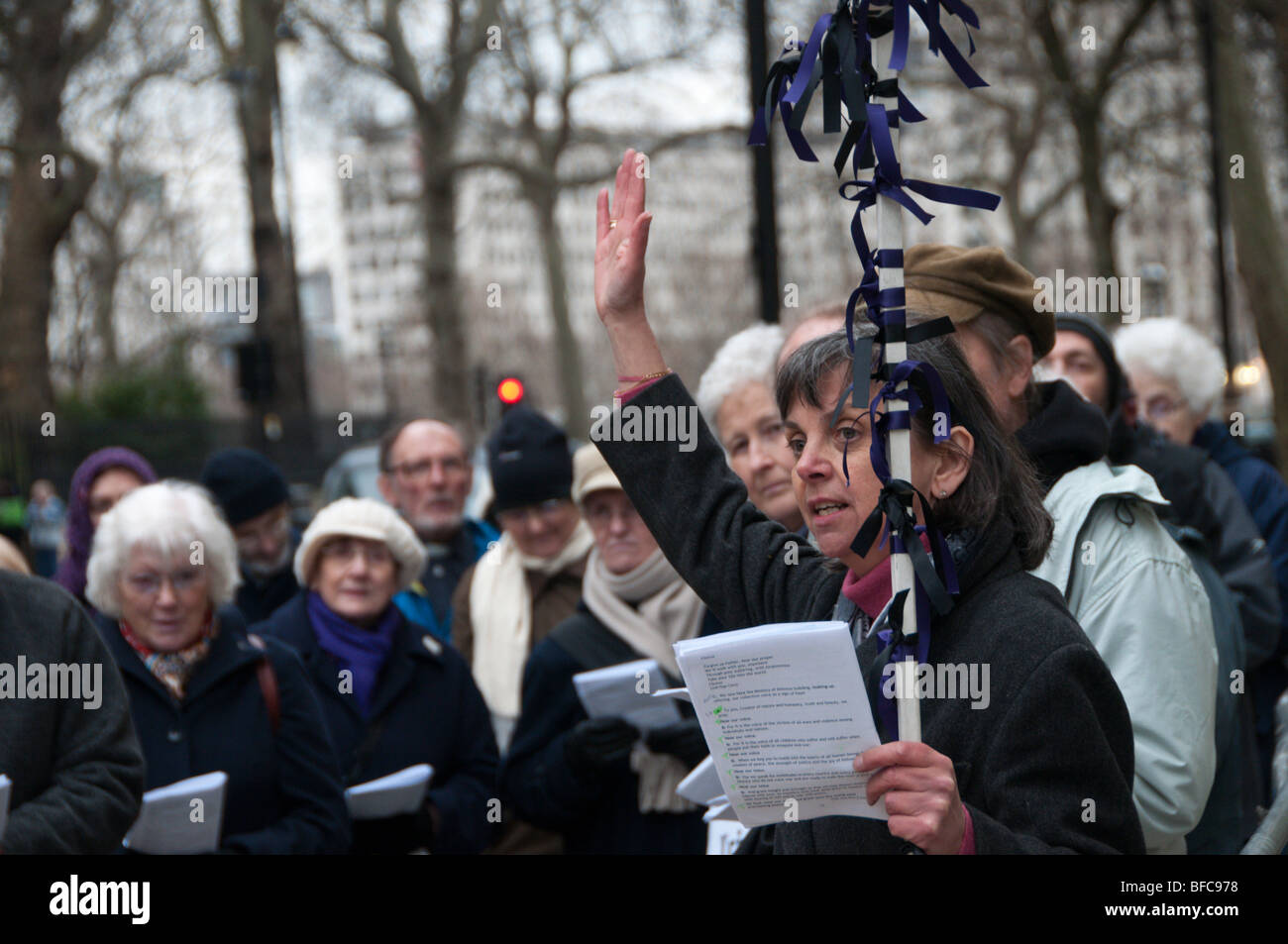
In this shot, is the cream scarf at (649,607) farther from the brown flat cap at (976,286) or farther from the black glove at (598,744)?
the brown flat cap at (976,286)

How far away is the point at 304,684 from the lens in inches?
154

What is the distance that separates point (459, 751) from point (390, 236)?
2451 cm

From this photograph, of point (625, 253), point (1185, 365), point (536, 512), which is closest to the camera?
point (625, 253)

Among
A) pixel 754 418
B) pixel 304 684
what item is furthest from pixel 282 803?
pixel 754 418

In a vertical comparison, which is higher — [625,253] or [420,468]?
[625,253]

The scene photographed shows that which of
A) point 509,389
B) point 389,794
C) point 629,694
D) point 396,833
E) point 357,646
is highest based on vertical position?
point 509,389

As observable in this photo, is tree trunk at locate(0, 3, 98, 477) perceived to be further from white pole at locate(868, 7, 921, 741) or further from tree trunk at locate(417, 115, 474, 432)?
white pole at locate(868, 7, 921, 741)

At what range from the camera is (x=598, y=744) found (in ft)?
12.5

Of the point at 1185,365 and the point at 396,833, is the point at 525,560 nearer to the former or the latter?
the point at 396,833

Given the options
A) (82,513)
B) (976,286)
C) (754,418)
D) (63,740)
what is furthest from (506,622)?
(976,286)

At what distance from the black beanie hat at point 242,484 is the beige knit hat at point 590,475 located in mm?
1514

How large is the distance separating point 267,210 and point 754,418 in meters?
15.0
